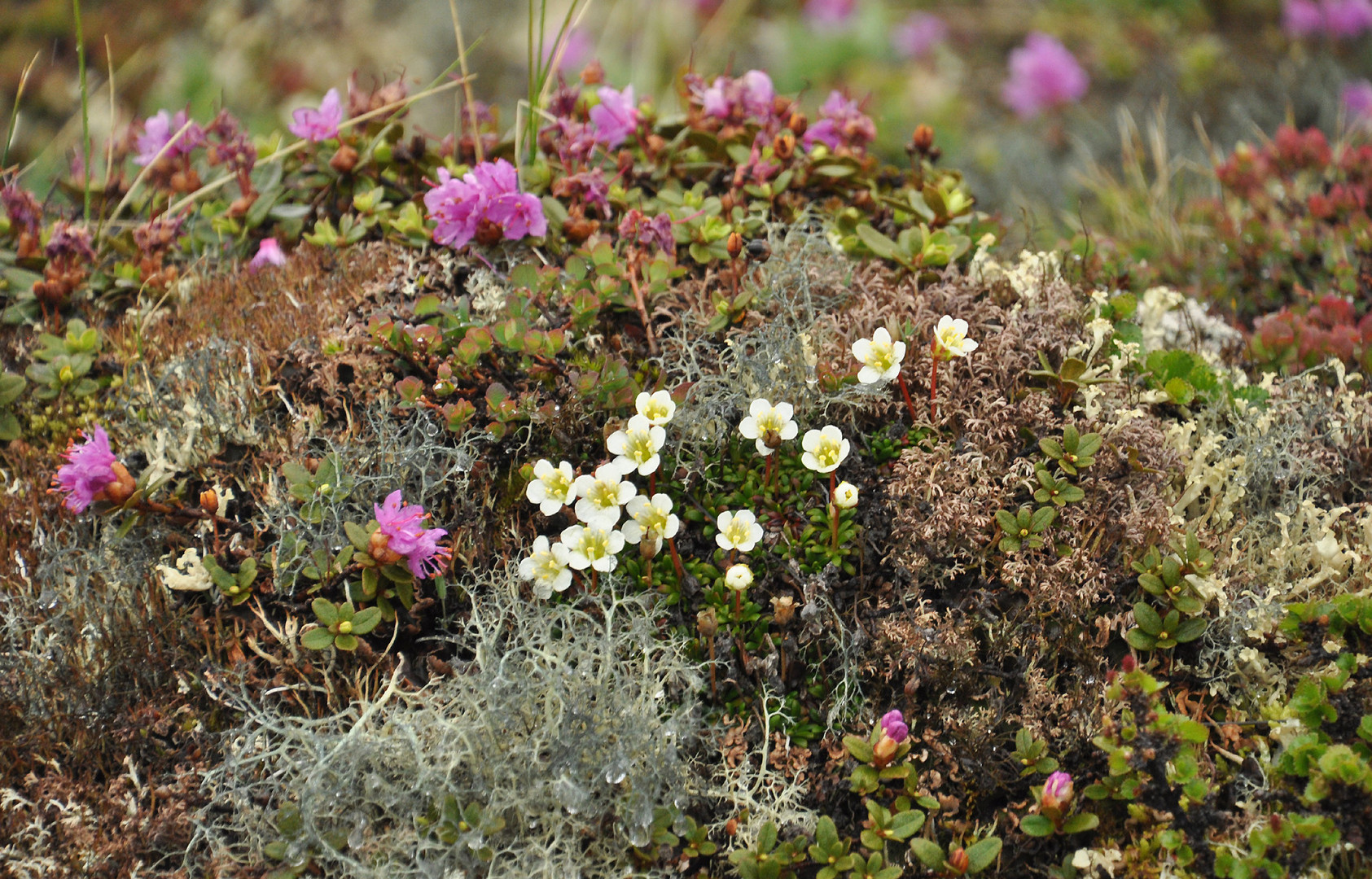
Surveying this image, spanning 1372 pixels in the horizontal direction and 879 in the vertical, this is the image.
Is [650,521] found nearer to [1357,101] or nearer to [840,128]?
[840,128]

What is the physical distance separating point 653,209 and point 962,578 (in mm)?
1477

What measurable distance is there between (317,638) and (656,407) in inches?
34.5

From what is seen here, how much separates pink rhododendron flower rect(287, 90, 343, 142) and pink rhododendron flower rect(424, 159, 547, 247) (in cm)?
66

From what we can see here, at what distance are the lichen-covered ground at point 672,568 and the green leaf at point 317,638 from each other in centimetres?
1

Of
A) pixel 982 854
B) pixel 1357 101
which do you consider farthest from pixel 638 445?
pixel 1357 101

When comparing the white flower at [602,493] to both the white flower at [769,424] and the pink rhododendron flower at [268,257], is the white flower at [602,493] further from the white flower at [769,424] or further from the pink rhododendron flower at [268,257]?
the pink rhododendron flower at [268,257]

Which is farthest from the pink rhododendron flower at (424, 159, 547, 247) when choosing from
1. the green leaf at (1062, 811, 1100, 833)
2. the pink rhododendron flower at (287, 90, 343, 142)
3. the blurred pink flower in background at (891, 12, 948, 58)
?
the blurred pink flower in background at (891, 12, 948, 58)

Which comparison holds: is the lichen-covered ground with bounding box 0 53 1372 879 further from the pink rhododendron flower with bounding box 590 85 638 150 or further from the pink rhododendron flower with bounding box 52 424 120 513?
the pink rhododendron flower with bounding box 590 85 638 150

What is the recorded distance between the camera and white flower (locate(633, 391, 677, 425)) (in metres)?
2.18

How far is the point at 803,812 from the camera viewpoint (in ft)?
6.47

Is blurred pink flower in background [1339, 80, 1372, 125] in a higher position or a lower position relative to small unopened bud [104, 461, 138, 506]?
lower

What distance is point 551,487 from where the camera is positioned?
216 centimetres

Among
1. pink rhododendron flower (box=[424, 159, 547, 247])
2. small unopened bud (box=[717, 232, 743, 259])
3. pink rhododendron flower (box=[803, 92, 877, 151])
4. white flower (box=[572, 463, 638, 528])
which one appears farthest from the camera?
pink rhododendron flower (box=[803, 92, 877, 151])

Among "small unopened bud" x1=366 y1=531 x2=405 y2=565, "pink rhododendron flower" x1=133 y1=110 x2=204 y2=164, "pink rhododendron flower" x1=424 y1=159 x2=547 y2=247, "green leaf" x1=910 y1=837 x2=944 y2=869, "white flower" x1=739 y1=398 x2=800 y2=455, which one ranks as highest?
"pink rhododendron flower" x1=133 y1=110 x2=204 y2=164
